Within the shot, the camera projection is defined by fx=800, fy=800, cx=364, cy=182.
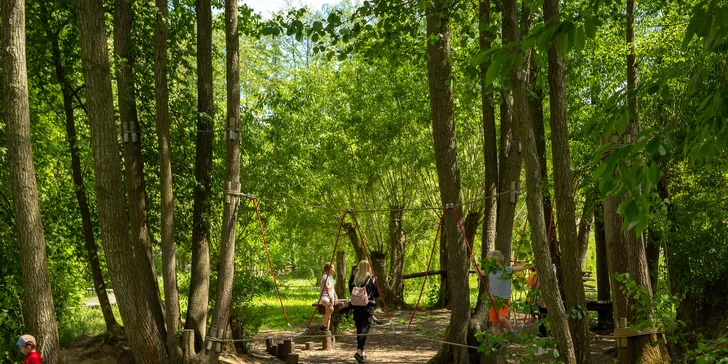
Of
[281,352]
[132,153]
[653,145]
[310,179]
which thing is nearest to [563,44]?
[653,145]

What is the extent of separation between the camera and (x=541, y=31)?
2.79m

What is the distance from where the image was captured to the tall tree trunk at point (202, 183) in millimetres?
9977

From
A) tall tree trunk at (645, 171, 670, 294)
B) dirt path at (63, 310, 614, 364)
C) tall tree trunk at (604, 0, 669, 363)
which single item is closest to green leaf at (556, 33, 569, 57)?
tall tree trunk at (604, 0, 669, 363)

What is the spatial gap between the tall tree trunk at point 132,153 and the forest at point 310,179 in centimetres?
3

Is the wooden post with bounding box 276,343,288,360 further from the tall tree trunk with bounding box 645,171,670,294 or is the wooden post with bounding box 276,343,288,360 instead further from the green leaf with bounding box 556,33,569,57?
the green leaf with bounding box 556,33,569,57

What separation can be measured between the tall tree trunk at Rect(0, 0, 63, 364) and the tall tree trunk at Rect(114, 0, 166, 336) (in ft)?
4.30

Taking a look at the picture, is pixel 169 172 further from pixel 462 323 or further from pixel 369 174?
pixel 369 174

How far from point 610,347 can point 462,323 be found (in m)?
3.04

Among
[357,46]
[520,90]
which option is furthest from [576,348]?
[357,46]

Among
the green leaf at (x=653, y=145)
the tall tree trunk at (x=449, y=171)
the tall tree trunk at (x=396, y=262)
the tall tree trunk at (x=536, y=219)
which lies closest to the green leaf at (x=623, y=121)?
the green leaf at (x=653, y=145)

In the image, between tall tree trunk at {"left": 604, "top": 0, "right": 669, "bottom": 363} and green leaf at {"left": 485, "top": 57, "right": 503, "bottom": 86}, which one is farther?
tall tree trunk at {"left": 604, "top": 0, "right": 669, "bottom": 363}

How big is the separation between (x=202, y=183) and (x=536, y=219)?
17.2 ft

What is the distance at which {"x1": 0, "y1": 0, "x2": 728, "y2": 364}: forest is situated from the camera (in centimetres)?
649

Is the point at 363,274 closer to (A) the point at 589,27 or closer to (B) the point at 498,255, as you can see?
(B) the point at 498,255
